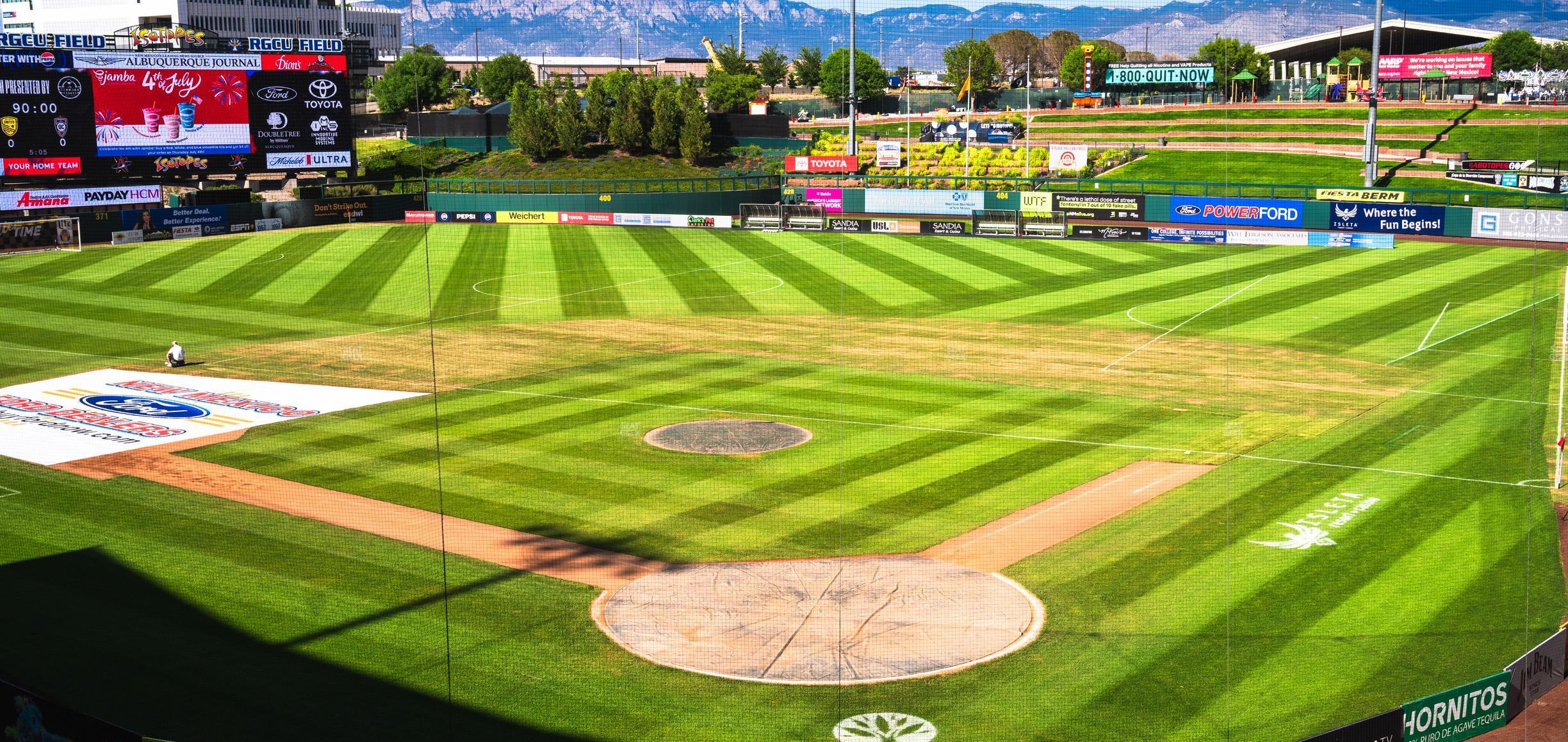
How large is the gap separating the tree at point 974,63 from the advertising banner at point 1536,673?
244 feet

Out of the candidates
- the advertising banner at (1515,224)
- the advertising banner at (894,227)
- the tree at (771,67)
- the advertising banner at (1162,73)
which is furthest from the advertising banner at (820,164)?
the tree at (771,67)

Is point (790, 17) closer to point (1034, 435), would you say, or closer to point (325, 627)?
point (1034, 435)

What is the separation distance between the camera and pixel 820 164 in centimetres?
7600

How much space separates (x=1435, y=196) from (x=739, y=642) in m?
55.8

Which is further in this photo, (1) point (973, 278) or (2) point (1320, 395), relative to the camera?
(1) point (973, 278)

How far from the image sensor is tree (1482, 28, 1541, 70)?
80812 millimetres

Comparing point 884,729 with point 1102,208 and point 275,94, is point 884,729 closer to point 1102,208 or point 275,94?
point 1102,208

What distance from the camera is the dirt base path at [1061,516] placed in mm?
19078

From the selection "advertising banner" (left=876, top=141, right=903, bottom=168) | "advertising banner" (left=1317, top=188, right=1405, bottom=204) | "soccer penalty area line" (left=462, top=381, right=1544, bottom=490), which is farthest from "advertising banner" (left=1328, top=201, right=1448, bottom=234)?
"soccer penalty area line" (left=462, top=381, right=1544, bottom=490)

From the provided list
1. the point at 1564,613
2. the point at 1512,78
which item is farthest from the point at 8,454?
the point at 1512,78

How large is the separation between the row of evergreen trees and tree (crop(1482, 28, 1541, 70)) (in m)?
50.0

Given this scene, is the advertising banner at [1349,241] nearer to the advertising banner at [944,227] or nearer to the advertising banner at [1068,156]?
the advertising banner at [944,227]

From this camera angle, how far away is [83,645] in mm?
15961

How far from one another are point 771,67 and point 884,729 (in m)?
106
